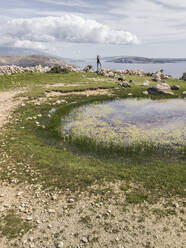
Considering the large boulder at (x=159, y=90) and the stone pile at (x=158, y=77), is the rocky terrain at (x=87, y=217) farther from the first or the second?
the stone pile at (x=158, y=77)

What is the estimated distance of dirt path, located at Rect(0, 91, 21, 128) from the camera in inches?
809

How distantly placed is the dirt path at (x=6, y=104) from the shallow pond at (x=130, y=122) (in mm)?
6322

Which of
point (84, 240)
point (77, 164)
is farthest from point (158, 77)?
point (84, 240)

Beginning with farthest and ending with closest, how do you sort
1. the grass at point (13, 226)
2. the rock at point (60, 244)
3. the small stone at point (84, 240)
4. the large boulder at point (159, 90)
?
1. the large boulder at point (159, 90)
2. the grass at point (13, 226)
3. the small stone at point (84, 240)
4. the rock at point (60, 244)

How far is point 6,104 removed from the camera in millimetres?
25172

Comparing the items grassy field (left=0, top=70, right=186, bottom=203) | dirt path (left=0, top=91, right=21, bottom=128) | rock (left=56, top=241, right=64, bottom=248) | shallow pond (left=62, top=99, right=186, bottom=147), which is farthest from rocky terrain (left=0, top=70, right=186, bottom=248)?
dirt path (left=0, top=91, right=21, bottom=128)

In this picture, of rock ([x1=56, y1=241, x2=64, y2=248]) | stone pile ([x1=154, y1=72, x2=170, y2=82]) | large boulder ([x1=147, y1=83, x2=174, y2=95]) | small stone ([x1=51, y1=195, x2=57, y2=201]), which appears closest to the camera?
rock ([x1=56, y1=241, x2=64, y2=248])

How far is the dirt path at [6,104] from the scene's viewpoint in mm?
20542

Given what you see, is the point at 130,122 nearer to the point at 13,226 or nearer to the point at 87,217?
the point at 87,217

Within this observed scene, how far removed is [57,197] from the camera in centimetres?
954

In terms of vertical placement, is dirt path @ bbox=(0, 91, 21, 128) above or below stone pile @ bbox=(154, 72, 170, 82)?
below

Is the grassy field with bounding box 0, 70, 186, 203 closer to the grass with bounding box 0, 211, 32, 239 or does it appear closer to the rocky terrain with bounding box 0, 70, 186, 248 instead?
the rocky terrain with bounding box 0, 70, 186, 248

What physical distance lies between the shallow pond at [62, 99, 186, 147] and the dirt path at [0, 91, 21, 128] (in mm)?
6322

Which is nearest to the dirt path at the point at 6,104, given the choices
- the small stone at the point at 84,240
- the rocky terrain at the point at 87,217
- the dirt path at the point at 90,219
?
the rocky terrain at the point at 87,217
